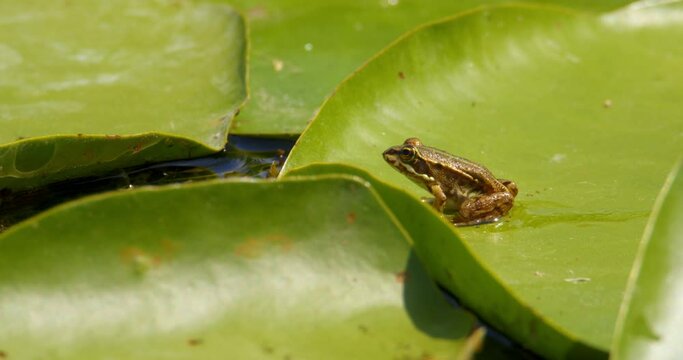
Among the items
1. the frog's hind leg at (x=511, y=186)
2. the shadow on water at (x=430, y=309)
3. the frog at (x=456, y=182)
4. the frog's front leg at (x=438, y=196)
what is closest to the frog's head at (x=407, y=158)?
the frog at (x=456, y=182)

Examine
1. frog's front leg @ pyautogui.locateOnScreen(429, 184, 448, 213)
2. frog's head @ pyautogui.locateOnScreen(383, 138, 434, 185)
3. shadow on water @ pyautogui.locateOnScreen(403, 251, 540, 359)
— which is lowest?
frog's front leg @ pyautogui.locateOnScreen(429, 184, 448, 213)

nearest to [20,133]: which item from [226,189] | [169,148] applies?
[169,148]

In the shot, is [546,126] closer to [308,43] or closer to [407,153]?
[407,153]

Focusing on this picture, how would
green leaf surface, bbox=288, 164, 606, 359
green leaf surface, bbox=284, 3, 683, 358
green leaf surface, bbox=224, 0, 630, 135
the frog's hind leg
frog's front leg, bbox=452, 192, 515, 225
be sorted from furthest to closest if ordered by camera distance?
green leaf surface, bbox=224, 0, 630, 135 < the frog's hind leg < frog's front leg, bbox=452, 192, 515, 225 < green leaf surface, bbox=284, 3, 683, 358 < green leaf surface, bbox=288, 164, 606, 359

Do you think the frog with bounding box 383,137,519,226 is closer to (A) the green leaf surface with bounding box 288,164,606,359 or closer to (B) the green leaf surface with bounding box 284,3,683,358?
(B) the green leaf surface with bounding box 284,3,683,358

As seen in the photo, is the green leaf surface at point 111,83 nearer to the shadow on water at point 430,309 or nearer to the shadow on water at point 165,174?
the shadow on water at point 165,174

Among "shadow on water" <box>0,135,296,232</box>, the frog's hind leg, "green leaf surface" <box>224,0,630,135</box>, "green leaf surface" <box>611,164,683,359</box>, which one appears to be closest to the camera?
"green leaf surface" <box>611,164,683,359</box>

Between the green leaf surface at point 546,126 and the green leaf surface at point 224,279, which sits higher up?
the green leaf surface at point 224,279

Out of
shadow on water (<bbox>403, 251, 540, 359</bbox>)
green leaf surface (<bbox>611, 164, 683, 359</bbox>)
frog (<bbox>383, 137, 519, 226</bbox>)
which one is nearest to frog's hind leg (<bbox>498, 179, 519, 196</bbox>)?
frog (<bbox>383, 137, 519, 226</bbox>)

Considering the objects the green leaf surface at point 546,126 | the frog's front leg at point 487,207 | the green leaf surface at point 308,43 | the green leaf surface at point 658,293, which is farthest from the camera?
the green leaf surface at point 308,43
